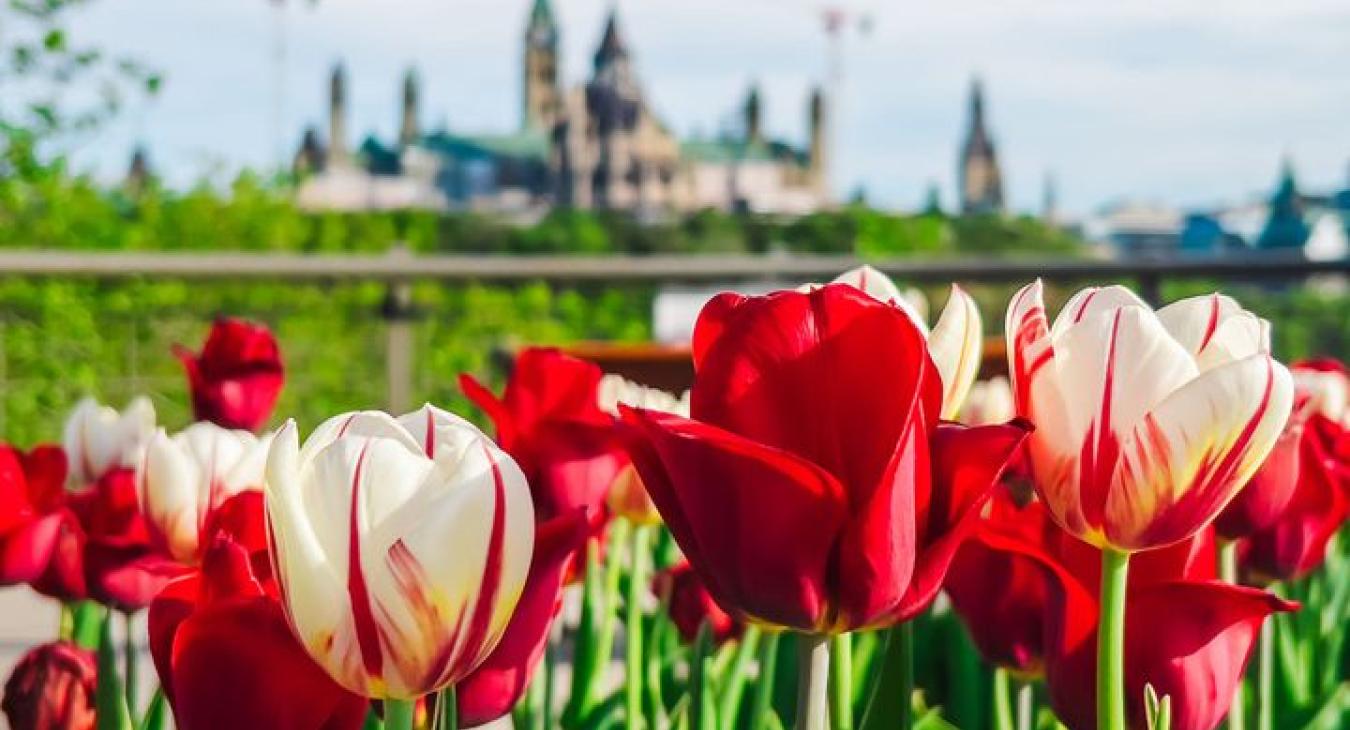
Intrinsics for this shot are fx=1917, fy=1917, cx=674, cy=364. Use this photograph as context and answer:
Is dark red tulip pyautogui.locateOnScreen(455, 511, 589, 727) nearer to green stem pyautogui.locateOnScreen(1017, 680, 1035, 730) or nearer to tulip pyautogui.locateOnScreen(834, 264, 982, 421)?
tulip pyautogui.locateOnScreen(834, 264, 982, 421)

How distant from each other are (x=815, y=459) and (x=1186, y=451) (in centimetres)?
15

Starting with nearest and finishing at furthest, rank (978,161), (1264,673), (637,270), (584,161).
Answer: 1. (1264,673)
2. (637,270)
3. (584,161)
4. (978,161)

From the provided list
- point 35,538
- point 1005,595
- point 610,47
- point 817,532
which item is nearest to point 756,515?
point 817,532

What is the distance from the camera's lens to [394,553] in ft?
2.07

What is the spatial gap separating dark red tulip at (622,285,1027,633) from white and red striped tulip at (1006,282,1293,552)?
0.25ft

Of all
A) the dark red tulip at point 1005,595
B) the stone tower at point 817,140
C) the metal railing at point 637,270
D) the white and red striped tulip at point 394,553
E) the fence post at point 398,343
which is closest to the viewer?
the white and red striped tulip at point 394,553

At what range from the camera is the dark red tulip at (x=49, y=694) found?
93 centimetres

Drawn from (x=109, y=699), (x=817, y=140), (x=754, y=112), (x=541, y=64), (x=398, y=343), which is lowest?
(x=398, y=343)

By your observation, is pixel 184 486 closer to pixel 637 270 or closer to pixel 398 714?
pixel 398 714

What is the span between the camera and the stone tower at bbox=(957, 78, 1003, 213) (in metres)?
119

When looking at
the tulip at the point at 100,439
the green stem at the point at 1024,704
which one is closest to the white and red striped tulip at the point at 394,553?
the green stem at the point at 1024,704

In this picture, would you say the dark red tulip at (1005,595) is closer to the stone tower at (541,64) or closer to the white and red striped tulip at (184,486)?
the white and red striped tulip at (184,486)

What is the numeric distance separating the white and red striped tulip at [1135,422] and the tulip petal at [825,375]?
3.9 inches

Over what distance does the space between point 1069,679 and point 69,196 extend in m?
11.5
